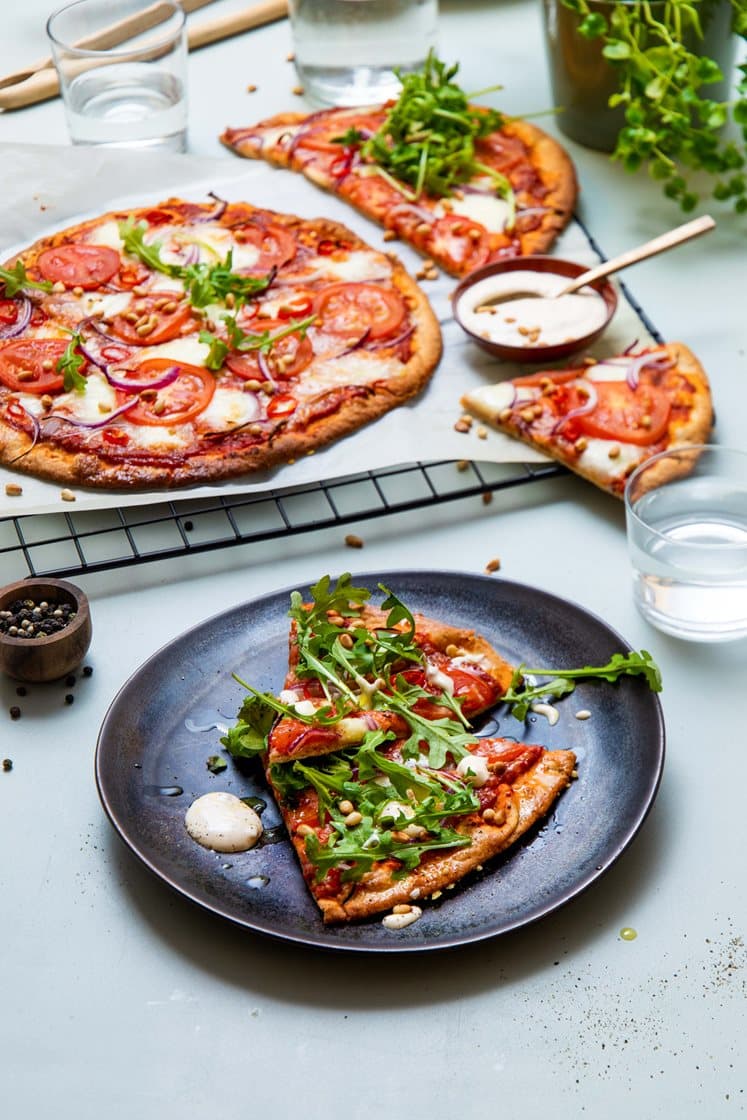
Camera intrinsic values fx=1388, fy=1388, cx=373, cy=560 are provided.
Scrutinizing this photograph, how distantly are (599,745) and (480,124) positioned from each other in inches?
121

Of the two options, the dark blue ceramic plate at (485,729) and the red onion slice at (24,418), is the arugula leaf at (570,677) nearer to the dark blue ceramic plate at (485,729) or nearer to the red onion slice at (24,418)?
the dark blue ceramic plate at (485,729)

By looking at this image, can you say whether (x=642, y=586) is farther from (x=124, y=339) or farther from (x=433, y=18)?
(x=433, y=18)

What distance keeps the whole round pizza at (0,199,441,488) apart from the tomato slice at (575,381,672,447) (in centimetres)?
58

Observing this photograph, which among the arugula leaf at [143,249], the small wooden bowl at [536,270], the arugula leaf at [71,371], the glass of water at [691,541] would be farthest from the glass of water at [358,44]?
the glass of water at [691,541]

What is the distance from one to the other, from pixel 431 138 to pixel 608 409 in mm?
1630

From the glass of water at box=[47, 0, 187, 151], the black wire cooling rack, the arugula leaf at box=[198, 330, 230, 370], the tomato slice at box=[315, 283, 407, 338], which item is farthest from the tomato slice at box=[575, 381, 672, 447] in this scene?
the glass of water at box=[47, 0, 187, 151]

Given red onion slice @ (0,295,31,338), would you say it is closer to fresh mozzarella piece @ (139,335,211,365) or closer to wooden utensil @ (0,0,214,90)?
fresh mozzarella piece @ (139,335,211,365)

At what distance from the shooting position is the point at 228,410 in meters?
4.26

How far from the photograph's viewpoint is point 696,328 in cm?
475

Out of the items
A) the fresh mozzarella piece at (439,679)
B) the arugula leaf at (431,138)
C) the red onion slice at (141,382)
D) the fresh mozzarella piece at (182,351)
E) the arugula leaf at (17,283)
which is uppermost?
the arugula leaf at (431,138)

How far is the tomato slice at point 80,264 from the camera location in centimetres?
480

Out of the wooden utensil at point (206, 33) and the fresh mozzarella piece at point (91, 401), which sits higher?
the wooden utensil at point (206, 33)

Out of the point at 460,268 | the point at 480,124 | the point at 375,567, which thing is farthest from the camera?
the point at 480,124

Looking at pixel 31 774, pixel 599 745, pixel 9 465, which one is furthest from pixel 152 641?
pixel 599 745
